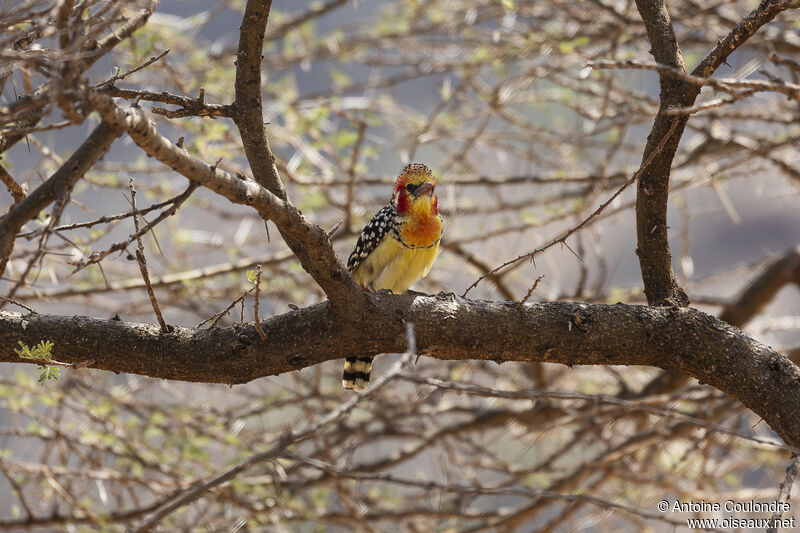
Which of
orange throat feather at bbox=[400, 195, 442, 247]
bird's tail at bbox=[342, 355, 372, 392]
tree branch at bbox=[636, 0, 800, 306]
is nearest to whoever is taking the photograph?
tree branch at bbox=[636, 0, 800, 306]

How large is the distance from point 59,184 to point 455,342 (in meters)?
1.19

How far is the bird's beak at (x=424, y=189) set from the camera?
139 inches

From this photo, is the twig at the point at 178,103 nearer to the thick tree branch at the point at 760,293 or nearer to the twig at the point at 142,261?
the twig at the point at 142,261

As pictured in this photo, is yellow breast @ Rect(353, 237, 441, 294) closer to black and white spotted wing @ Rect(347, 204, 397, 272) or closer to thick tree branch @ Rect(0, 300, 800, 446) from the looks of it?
black and white spotted wing @ Rect(347, 204, 397, 272)

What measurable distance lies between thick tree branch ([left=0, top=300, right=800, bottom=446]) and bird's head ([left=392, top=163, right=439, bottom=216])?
4.03 ft

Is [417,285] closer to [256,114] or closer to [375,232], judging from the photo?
[375,232]

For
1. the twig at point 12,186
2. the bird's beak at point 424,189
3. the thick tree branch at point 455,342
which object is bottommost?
the thick tree branch at point 455,342

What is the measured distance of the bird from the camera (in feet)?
11.4

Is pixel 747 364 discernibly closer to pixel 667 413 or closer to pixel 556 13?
pixel 667 413

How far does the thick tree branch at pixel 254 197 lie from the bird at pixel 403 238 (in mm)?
1280

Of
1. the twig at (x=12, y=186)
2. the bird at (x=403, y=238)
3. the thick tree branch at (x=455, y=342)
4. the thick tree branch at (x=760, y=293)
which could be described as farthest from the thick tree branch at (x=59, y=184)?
the thick tree branch at (x=760, y=293)

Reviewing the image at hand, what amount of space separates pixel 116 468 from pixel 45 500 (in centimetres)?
48

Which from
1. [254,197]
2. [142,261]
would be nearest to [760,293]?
[254,197]

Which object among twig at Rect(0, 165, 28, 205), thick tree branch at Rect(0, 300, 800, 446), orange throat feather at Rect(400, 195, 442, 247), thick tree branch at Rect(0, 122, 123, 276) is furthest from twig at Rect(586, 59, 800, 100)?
orange throat feather at Rect(400, 195, 442, 247)
